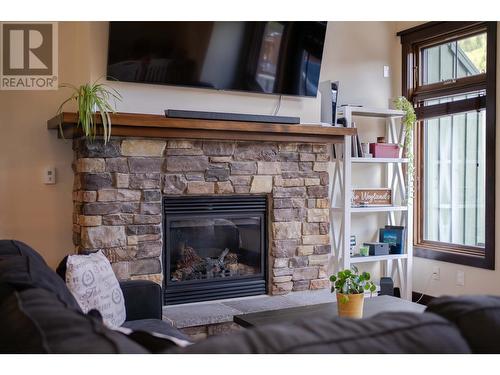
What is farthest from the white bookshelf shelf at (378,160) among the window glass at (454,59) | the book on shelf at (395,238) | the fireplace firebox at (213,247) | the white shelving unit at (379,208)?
the fireplace firebox at (213,247)

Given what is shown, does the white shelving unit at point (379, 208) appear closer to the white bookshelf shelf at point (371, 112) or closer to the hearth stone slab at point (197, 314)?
the white bookshelf shelf at point (371, 112)

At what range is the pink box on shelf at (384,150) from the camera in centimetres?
459

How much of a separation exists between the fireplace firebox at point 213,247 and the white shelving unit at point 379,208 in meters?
0.71

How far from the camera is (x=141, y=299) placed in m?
2.83

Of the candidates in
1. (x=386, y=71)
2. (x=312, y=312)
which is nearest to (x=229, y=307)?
(x=312, y=312)

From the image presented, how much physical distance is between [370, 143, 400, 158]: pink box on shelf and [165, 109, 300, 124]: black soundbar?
0.94 metres

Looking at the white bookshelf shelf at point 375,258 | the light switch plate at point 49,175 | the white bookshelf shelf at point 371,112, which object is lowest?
the white bookshelf shelf at point 375,258

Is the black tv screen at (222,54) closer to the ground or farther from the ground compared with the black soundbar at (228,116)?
farther from the ground

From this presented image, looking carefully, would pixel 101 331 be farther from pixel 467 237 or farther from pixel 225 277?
pixel 467 237

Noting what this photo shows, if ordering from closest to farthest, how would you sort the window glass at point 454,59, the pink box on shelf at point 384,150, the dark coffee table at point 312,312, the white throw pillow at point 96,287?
1. the white throw pillow at point 96,287
2. the dark coffee table at point 312,312
3. the window glass at point 454,59
4. the pink box on shelf at point 384,150

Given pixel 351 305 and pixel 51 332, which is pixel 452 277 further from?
pixel 51 332

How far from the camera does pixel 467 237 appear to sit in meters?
4.48

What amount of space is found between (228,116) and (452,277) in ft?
7.36

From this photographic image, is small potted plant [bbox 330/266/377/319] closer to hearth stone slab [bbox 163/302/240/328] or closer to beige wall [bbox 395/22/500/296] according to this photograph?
hearth stone slab [bbox 163/302/240/328]
